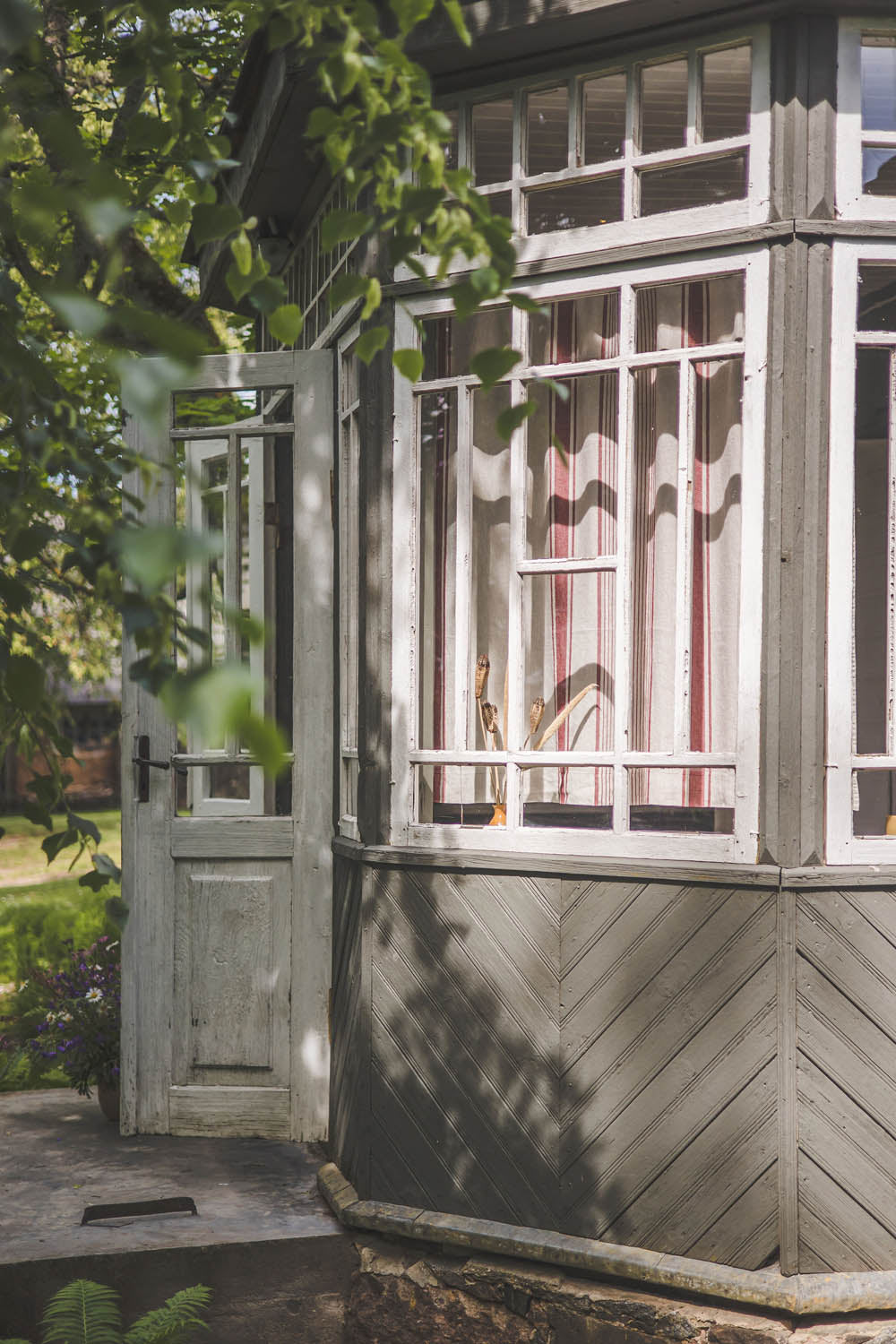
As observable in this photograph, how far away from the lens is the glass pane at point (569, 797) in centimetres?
396

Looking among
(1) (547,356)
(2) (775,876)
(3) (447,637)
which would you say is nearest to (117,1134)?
(3) (447,637)

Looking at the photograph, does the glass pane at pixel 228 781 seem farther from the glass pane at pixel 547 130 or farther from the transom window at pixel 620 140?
the glass pane at pixel 547 130

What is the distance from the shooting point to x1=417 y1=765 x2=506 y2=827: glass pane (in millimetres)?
4113

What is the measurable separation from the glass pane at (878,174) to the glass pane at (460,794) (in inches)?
77.3

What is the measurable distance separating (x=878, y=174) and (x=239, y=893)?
3227mm

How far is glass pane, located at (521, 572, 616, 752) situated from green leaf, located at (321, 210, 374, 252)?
78.2 inches

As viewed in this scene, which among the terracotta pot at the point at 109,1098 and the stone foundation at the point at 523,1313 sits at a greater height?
the terracotta pot at the point at 109,1098

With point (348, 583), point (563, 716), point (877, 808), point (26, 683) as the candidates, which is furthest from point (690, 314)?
point (26, 683)

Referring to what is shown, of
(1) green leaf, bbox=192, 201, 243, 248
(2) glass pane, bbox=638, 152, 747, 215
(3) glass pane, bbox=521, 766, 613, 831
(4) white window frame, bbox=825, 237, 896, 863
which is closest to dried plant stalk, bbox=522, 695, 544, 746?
(3) glass pane, bbox=521, 766, 613, 831

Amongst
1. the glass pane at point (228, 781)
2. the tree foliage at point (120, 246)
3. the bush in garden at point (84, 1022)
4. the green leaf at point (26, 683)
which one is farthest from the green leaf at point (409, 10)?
the bush in garden at point (84, 1022)

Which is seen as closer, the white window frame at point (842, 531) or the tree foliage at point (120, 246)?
the tree foliage at point (120, 246)

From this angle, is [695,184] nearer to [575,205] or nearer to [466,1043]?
[575,205]

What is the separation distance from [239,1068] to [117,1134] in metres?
0.58

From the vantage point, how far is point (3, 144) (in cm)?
155
